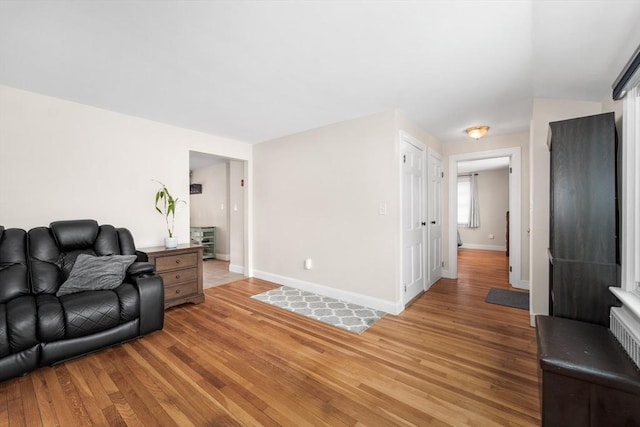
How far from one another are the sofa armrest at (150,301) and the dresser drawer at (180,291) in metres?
0.59

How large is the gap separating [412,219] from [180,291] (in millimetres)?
3032

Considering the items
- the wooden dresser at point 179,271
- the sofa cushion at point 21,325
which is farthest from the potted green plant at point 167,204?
the sofa cushion at point 21,325

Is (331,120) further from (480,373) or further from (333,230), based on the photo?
(480,373)

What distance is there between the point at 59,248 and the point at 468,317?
4249 mm

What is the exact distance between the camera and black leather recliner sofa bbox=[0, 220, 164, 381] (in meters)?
1.84

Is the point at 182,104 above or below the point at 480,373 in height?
above

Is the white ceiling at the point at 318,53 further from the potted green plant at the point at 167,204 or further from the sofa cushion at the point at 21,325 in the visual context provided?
the sofa cushion at the point at 21,325

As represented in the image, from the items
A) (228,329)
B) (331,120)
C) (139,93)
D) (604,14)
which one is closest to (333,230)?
(331,120)

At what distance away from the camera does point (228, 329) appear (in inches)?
104

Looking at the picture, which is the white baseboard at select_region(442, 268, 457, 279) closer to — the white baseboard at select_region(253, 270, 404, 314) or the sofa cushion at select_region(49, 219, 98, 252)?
the white baseboard at select_region(253, 270, 404, 314)

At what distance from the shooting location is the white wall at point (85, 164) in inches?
100

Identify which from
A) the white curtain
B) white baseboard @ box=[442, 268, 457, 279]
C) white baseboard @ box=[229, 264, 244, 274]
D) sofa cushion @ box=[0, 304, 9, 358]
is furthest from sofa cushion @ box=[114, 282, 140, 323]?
the white curtain

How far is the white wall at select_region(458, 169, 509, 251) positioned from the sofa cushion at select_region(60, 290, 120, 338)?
8.44 m

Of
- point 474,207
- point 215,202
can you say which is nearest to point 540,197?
point 474,207
